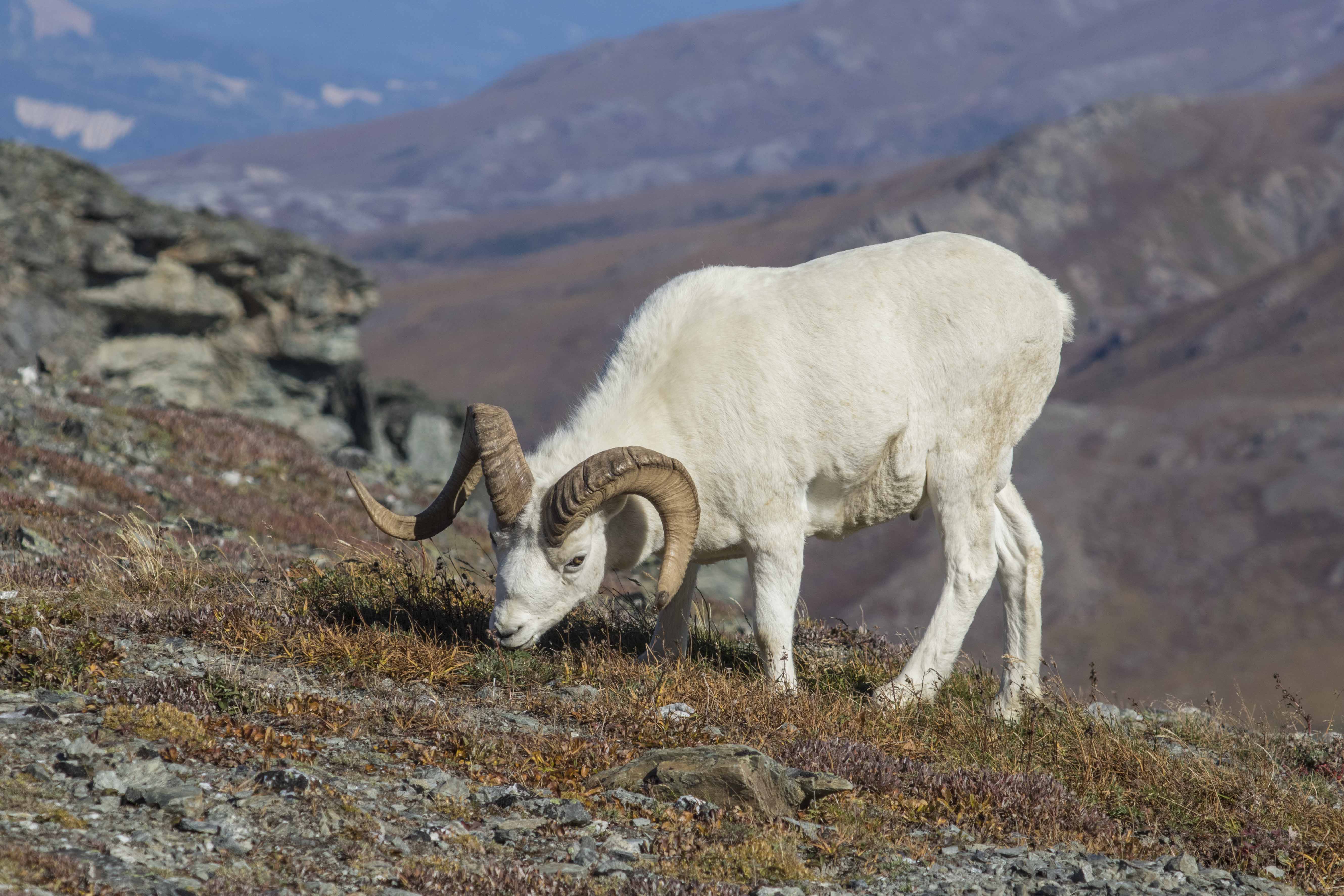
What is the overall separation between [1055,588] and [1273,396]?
5527 centimetres

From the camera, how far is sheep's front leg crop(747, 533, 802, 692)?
25.6 feet

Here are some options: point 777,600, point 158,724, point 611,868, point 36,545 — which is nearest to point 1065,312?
point 777,600

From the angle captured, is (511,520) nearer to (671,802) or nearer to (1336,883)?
(671,802)

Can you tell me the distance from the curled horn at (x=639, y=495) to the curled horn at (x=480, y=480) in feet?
0.68

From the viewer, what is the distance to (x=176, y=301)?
30766 millimetres

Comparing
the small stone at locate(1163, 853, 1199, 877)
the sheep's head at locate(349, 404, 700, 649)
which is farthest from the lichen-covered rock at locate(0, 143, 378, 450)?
the small stone at locate(1163, 853, 1199, 877)

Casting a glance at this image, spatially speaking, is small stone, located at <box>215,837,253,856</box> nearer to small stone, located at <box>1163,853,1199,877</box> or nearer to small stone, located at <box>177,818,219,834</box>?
small stone, located at <box>177,818,219,834</box>

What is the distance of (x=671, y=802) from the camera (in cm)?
573

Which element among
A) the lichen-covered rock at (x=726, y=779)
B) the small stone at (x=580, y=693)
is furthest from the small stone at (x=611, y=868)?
the small stone at (x=580, y=693)

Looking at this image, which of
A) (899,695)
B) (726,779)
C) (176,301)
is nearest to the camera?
(726,779)

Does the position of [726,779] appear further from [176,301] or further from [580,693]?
[176,301]

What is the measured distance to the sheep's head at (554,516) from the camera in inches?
283

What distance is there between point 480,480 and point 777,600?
1946 mm

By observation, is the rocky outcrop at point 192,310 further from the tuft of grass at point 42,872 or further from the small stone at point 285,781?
the tuft of grass at point 42,872
